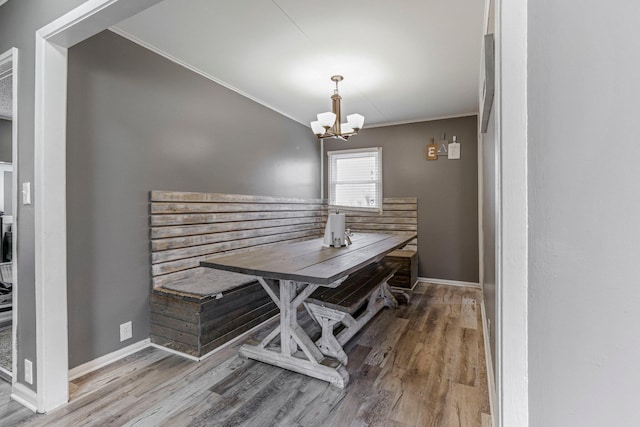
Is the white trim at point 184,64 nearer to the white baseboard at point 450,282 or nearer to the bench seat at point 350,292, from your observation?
the bench seat at point 350,292

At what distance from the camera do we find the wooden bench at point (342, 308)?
2.20 m

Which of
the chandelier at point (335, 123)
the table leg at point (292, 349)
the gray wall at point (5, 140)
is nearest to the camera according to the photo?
the table leg at point (292, 349)

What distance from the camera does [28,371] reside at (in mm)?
1785

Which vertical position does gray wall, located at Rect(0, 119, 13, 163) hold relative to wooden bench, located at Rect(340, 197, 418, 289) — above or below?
above

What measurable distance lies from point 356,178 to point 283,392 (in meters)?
3.76

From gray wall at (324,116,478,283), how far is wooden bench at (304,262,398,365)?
1810mm

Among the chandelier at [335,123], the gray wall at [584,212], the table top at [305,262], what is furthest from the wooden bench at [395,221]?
the gray wall at [584,212]

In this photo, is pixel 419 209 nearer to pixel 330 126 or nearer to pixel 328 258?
pixel 330 126

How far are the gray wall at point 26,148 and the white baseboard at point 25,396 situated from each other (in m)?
0.03

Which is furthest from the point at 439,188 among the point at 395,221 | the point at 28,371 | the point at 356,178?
the point at 28,371

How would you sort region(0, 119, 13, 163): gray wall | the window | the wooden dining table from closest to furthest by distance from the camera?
1. the wooden dining table
2. region(0, 119, 13, 163): gray wall
3. the window

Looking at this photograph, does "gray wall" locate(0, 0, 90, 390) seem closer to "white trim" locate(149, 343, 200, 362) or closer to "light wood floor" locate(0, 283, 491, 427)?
"light wood floor" locate(0, 283, 491, 427)

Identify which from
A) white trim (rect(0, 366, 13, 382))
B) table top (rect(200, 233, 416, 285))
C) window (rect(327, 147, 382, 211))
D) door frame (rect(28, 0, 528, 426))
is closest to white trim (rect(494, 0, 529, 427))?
door frame (rect(28, 0, 528, 426))

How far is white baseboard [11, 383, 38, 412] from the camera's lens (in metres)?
1.75
